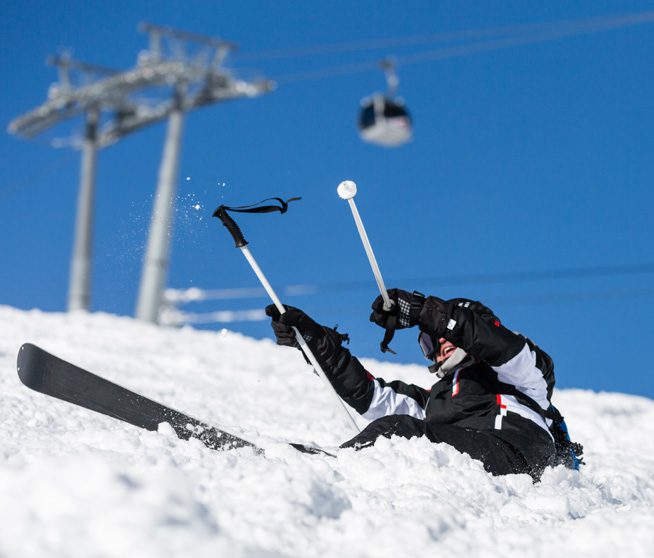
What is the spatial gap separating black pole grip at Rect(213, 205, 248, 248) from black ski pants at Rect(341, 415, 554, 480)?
3.90 ft

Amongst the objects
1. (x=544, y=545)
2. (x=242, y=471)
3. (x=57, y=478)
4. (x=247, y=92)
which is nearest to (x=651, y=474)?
(x=544, y=545)

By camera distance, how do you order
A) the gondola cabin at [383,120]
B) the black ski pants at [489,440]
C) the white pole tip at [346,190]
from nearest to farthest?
the black ski pants at [489,440], the white pole tip at [346,190], the gondola cabin at [383,120]

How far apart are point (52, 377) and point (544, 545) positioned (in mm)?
2529

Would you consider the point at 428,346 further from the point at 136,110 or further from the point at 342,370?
the point at 136,110

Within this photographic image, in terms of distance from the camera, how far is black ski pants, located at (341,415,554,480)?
3.72 m

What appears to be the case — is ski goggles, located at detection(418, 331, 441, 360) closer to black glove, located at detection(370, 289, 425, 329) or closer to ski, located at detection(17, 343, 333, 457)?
black glove, located at detection(370, 289, 425, 329)

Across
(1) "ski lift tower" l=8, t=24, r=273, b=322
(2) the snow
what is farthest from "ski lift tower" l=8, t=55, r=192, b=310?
(2) the snow

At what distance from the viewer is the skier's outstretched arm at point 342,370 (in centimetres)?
448

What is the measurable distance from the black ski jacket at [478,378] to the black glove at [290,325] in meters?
0.08

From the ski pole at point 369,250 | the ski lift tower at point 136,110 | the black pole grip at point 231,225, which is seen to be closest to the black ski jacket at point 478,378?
the ski pole at point 369,250

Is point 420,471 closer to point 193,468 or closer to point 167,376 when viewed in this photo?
point 193,468

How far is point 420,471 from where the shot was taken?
329 centimetres

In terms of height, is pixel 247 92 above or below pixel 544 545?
above

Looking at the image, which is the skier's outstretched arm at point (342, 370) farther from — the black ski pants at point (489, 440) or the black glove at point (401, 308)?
the black ski pants at point (489, 440)
